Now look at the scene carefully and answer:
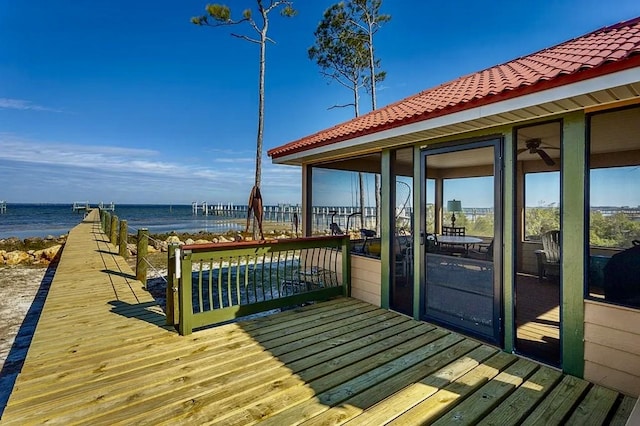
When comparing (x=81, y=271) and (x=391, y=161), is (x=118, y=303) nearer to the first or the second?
(x=81, y=271)

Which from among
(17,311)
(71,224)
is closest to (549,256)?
(17,311)

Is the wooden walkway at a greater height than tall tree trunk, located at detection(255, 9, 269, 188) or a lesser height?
lesser

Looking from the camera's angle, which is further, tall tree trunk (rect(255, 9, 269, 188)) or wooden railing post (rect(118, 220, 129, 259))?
tall tree trunk (rect(255, 9, 269, 188))

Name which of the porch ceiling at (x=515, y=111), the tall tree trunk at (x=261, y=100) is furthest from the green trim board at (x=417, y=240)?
the tall tree trunk at (x=261, y=100)

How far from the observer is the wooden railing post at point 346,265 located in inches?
178

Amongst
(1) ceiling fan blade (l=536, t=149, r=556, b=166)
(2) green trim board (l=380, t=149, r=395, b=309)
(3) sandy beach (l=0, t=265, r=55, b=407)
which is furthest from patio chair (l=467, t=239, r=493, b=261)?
(3) sandy beach (l=0, t=265, r=55, b=407)

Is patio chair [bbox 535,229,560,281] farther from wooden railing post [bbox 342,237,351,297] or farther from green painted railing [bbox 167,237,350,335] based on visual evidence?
green painted railing [bbox 167,237,350,335]

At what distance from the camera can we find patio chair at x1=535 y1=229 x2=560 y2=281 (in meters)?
4.26

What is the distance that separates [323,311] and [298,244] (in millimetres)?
926

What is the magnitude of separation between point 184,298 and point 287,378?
4.83 ft

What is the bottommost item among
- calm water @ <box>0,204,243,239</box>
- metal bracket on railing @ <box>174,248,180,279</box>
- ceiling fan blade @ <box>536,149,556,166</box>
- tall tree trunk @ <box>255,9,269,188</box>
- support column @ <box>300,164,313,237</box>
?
calm water @ <box>0,204,243,239</box>

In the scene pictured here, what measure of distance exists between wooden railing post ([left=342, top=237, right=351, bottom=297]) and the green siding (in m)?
2.59

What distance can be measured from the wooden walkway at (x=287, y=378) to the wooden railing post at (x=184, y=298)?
13 centimetres

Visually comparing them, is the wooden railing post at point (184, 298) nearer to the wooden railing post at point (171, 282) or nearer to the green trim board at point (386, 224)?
the wooden railing post at point (171, 282)
